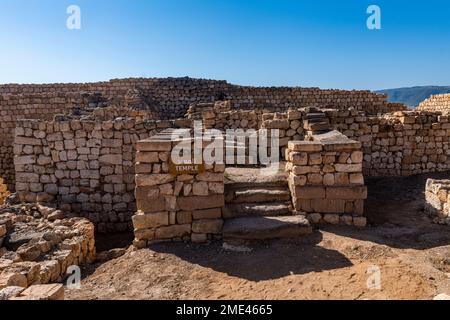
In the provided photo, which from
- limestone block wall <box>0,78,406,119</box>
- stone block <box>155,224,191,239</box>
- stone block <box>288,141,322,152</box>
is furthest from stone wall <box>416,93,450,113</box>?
stone block <box>155,224,191,239</box>

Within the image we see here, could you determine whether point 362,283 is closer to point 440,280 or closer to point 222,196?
point 440,280

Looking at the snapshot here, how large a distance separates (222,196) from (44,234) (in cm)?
326

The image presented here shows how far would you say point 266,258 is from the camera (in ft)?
16.6

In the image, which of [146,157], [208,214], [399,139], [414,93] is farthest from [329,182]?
[414,93]

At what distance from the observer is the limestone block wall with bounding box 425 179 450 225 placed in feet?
21.6

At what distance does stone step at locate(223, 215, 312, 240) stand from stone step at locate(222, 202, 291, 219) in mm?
167

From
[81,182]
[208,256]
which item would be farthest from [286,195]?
[81,182]

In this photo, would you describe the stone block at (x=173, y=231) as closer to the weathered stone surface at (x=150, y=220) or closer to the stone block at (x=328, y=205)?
the weathered stone surface at (x=150, y=220)

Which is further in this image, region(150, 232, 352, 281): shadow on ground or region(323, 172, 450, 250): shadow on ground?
region(323, 172, 450, 250): shadow on ground

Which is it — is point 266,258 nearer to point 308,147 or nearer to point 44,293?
point 308,147

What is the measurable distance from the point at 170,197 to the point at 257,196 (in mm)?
1738

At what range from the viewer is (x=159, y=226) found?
573 centimetres

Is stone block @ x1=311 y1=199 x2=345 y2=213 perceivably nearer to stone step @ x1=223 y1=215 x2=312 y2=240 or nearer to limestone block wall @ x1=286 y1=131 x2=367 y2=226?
limestone block wall @ x1=286 y1=131 x2=367 y2=226

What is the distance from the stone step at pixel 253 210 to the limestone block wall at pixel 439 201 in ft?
10.1
